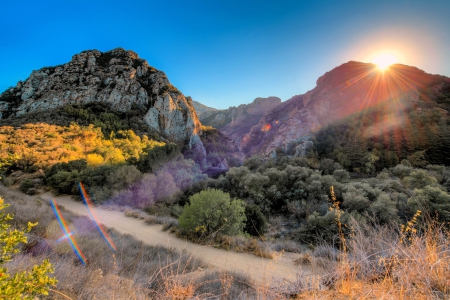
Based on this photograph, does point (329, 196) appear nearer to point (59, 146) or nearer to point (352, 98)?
point (59, 146)

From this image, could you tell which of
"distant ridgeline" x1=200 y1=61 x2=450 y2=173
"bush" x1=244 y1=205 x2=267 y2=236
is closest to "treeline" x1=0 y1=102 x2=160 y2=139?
"bush" x1=244 y1=205 x2=267 y2=236

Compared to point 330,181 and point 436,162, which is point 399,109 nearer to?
point 436,162

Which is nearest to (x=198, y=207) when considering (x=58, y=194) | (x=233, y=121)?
(x=58, y=194)

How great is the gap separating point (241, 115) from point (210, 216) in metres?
114

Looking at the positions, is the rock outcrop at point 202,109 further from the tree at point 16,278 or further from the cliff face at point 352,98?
the tree at point 16,278

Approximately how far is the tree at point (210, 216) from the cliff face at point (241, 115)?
328ft

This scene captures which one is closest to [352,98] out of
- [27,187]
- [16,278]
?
[16,278]

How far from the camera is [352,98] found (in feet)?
210

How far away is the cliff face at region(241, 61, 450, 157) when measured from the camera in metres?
47.2

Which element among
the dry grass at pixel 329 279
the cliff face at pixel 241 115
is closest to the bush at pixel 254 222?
the dry grass at pixel 329 279

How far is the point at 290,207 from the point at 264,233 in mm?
4166

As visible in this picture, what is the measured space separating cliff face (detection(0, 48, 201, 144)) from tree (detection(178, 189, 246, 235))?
36.5 meters

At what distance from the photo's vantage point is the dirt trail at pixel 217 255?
4.64 meters

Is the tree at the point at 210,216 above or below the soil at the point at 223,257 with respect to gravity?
above
